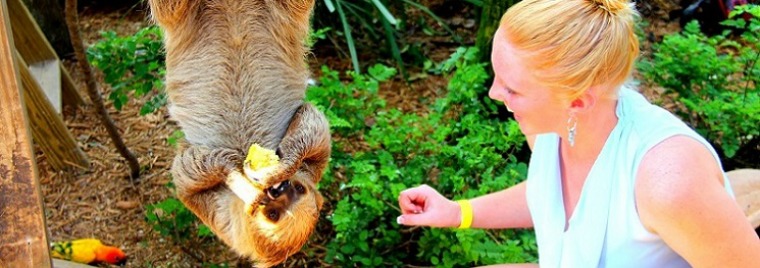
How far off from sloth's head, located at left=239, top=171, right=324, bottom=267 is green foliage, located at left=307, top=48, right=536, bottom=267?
78 centimetres

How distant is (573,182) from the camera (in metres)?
3.25

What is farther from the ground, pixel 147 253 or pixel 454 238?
pixel 454 238

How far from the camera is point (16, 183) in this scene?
268 cm

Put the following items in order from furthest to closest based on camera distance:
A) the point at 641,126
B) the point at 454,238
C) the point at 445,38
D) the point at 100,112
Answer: the point at 445,38
the point at 100,112
the point at 454,238
the point at 641,126

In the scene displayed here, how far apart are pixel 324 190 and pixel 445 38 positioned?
2.52m

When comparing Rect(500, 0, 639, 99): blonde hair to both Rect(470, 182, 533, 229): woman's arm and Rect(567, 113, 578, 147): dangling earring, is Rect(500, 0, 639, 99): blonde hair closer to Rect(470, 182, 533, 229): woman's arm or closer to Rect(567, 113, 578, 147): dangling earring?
Rect(567, 113, 578, 147): dangling earring

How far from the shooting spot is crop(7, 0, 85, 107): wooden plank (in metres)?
5.21

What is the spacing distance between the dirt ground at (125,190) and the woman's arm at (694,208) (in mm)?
2867

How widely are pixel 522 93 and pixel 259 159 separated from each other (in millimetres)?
1079

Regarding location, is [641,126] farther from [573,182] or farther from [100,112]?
[100,112]

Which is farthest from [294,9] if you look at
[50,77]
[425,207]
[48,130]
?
[50,77]

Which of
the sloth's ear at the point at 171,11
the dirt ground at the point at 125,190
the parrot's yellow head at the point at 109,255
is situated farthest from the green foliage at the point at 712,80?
the parrot's yellow head at the point at 109,255

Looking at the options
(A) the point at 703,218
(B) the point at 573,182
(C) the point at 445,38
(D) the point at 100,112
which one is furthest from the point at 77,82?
(A) the point at 703,218

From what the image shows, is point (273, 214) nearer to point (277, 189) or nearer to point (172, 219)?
point (277, 189)
